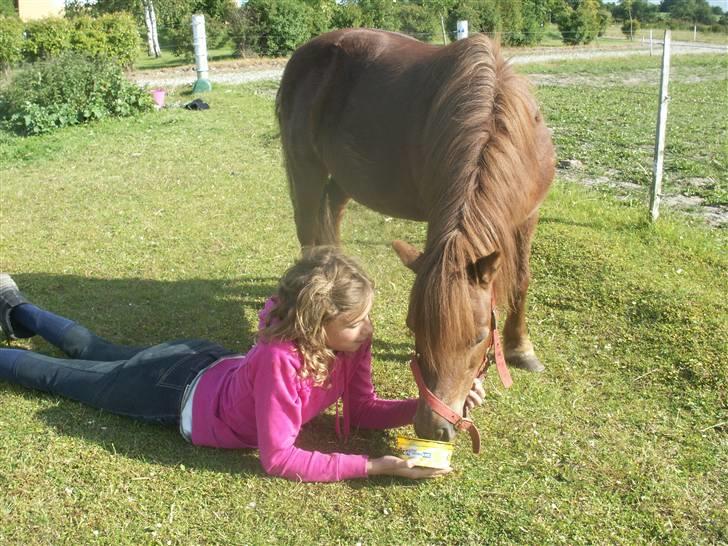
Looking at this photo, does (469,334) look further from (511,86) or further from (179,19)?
(179,19)

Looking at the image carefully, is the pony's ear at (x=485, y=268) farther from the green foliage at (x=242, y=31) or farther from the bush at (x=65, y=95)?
the green foliage at (x=242, y=31)

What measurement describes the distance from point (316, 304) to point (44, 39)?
17.7 meters

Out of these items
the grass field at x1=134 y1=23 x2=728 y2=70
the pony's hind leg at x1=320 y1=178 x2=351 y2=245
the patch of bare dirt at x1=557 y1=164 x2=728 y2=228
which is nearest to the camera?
the pony's hind leg at x1=320 y1=178 x2=351 y2=245

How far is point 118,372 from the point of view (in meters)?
3.18

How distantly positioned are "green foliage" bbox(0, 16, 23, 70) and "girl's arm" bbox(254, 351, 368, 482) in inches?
608

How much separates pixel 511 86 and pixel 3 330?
3.27 m

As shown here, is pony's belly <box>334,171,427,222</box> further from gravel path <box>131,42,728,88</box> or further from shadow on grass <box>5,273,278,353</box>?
gravel path <box>131,42,728,88</box>

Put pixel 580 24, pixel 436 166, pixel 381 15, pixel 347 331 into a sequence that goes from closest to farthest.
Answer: pixel 347 331
pixel 436 166
pixel 381 15
pixel 580 24

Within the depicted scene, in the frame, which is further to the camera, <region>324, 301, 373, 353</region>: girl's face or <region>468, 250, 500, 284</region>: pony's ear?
<region>324, 301, 373, 353</region>: girl's face

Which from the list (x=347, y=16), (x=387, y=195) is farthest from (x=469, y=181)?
(x=347, y=16)

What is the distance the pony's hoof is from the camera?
3.78 m

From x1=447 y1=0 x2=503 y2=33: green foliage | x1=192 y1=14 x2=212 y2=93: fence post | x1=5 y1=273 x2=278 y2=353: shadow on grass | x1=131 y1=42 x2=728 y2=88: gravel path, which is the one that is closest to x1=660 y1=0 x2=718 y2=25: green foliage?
x1=131 y1=42 x2=728 y2=88: gravel path

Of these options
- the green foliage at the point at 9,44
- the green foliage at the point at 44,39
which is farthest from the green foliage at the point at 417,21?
the green foliage at the point at 9,44

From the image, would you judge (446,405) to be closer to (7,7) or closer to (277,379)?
(277,379)
